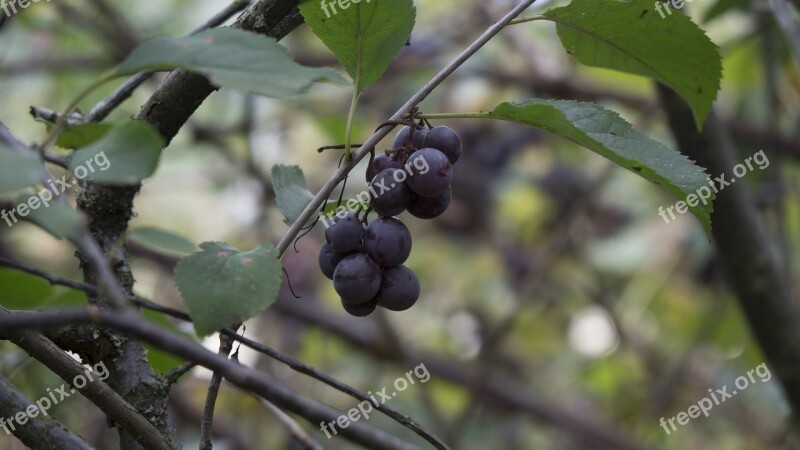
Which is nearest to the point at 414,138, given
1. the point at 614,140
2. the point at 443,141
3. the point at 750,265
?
the point at 443,141

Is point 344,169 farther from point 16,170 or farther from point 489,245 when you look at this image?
point 489,245

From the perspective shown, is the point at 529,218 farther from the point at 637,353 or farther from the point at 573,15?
the point at 573,15

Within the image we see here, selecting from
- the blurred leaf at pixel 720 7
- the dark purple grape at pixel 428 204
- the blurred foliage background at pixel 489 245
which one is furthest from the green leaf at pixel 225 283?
the blurred foliage background at pixel 489 245

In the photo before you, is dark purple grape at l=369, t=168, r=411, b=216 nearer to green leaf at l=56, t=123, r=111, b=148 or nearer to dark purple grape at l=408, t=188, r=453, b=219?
dark purple grape at l=408, t=188, r=453, b=219

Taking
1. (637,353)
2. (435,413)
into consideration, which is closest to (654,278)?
(637,353)

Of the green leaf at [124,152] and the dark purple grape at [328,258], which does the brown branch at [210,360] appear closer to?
the green leaf at [124,152]

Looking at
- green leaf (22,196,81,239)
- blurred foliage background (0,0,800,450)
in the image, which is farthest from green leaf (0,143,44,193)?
blurred foliage background (0,0,800,450)

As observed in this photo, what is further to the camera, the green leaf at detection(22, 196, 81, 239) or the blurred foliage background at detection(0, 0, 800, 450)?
the blurred foliage background at detection(0, 0, 800, 450)
